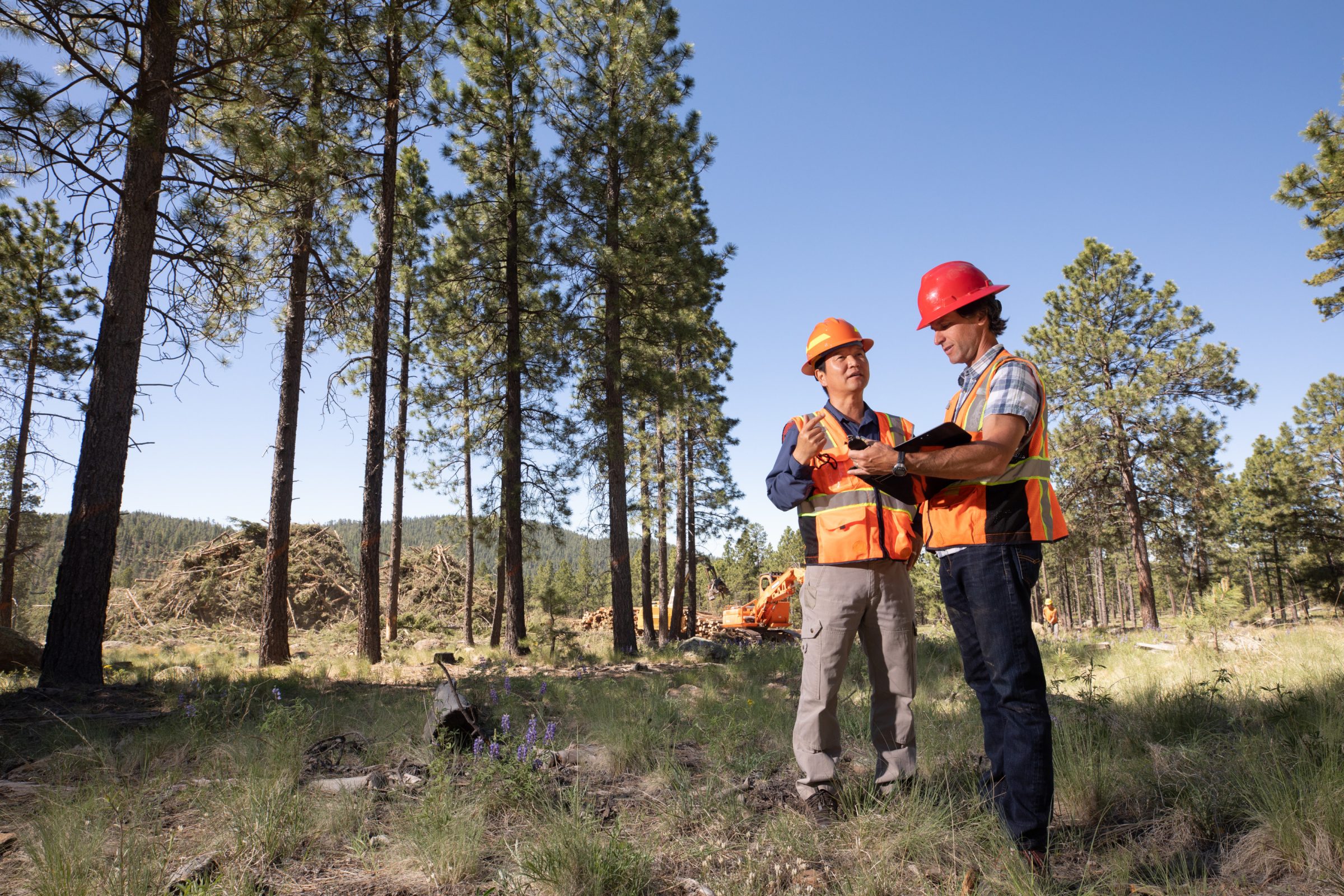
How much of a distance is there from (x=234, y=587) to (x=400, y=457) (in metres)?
9.61

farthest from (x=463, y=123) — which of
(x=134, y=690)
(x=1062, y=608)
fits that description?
(x=1062, y=608)

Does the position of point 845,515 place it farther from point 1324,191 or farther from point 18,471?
point 18,471

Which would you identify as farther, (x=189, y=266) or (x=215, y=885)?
(x=189, y=266)

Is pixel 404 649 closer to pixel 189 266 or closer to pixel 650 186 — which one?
pixel 189 266

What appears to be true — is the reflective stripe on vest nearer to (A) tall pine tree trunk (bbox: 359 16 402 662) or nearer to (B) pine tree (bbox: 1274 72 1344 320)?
(A) tall pine tree trunk (bbox: 359 16 402 662)

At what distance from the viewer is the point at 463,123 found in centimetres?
1195

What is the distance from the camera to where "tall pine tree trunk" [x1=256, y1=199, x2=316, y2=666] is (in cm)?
968

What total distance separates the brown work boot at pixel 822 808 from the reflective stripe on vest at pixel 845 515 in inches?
39.1

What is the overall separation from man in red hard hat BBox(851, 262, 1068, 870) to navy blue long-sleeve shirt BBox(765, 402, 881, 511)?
0.50m

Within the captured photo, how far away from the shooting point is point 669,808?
2.97 meters

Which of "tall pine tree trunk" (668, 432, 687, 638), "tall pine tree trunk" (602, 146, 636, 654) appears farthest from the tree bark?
"tall pine tree trunk" (602, 146, 636, 654)

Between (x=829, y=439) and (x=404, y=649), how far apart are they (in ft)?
46.5

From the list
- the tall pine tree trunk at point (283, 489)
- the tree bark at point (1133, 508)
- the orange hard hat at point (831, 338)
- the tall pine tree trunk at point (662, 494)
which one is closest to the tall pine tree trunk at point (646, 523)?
the tall pine tree trunk at point (662, 494)

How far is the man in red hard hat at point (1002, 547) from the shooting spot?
2.25 metres
